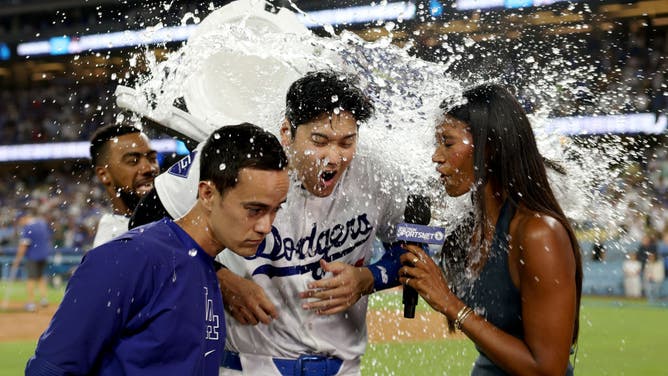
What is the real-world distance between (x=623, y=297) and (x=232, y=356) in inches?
614

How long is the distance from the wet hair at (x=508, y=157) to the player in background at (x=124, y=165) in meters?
2.64

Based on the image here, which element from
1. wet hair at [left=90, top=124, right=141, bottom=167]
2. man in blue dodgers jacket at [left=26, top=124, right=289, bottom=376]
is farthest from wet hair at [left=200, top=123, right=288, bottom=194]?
wet hair at [left=90, top=124, right=141, bottom=167]

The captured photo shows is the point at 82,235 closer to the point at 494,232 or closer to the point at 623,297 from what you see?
the point at 623,297

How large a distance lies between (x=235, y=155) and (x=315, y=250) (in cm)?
93

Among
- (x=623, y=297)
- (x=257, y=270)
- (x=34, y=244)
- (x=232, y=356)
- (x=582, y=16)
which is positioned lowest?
(x=623, y=297)

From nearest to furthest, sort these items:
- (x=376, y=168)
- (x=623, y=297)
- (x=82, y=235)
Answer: (x=376, y=168) < (x=623, y=297) < (x=82, y=235)

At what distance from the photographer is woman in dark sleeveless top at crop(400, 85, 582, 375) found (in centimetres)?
287

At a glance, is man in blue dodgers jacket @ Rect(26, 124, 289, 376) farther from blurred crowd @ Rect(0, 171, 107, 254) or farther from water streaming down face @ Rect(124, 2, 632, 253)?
blurred crowd @ Rect(0, 171, 107, 254)

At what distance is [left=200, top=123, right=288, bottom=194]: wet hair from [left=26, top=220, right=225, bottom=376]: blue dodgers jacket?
0.71ft

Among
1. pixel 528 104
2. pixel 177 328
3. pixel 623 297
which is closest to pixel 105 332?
pixel 177 328

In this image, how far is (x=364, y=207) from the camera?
3436 mm

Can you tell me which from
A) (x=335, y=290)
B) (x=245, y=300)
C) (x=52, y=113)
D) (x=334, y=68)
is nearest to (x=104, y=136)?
(x=334, y=68)

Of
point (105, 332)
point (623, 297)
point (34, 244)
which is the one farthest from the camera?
point (623, 297)

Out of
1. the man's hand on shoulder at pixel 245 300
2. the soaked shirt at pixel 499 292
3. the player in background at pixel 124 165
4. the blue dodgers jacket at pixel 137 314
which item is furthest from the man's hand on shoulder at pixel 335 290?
the player in background at pixel 124 165
